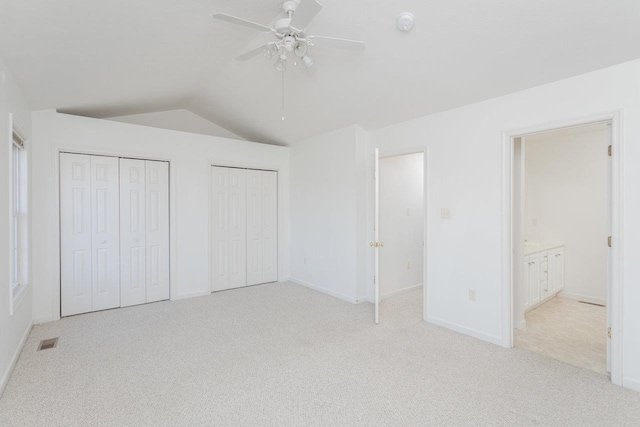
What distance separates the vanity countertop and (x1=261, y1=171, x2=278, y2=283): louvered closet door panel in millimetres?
3685

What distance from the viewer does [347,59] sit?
298cm

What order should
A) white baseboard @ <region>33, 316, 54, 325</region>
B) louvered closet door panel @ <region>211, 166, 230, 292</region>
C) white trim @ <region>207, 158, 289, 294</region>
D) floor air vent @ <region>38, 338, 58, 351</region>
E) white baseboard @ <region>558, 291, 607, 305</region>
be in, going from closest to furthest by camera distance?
1. floor air vent @ <region>38, 338, 58, 351</region>
2. white baseboard @ <region>33, 316, 54, 325</region>
3. white baseboard @ <region>558, 291, 607, 305</region>
4. white trim @ <region>207, 158, 289, 294</region>
5. louvered closet door panel @ <region>211, 166, 230, 292</region>

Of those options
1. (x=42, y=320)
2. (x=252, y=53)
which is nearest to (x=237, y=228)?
(x=42, y=320)

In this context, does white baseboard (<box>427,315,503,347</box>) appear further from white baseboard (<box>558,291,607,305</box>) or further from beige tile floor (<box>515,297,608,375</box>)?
white baseboard (<box>558,291,607,305</box>)

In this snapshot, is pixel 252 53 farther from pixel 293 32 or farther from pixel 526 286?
pixel 526 286

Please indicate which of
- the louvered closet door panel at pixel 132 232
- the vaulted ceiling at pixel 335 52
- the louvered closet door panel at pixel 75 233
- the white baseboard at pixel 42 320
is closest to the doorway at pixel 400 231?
the vaulted ceiling at pixel 335 52

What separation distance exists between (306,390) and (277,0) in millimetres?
2883

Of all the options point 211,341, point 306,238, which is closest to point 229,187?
point 306,238

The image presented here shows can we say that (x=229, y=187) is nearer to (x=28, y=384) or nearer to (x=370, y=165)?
(x=370, y=165)

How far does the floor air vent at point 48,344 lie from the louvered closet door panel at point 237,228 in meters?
2.29

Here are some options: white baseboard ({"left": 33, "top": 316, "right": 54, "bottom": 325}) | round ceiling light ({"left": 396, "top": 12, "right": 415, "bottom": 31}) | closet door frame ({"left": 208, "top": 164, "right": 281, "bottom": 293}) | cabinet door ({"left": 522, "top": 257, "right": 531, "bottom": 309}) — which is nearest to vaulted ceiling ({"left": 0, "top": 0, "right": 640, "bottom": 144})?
round ceiling light ({"left": 396, "top": 12, "right": 415, "bottom": 31})

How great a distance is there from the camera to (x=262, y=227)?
17.7 ft

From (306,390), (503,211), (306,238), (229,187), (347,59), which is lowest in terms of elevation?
(306,390)

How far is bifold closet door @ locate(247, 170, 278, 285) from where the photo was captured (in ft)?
17.3
